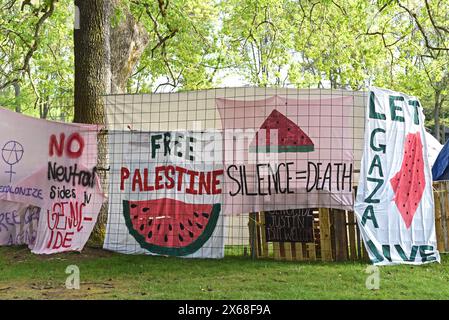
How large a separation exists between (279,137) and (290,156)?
34cm

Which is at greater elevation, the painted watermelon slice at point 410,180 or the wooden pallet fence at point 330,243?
the painted watermelon slice at point 410,180

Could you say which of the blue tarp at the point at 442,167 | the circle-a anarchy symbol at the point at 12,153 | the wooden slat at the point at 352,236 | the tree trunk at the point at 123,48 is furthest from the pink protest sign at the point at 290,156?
the tree trunk at the point at 123,48

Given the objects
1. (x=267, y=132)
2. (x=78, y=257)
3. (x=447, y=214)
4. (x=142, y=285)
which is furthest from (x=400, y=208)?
(x=78, y=257)

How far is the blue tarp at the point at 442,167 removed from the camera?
11078mm

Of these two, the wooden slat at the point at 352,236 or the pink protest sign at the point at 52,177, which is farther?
the pink protest sign at the point at 52,177

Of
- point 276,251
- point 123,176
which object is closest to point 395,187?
point 276,251

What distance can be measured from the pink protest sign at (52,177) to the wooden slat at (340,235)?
3894mm

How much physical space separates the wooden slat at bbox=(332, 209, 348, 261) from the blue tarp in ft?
12.0

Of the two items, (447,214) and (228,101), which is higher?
(228,101)

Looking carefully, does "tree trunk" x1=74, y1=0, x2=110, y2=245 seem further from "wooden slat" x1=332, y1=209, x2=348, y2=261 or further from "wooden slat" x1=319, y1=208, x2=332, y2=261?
"wooden slat" x1=332, y1=209, x2=348, y2=261

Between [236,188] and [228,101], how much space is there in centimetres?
140

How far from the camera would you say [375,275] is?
23.1 feet

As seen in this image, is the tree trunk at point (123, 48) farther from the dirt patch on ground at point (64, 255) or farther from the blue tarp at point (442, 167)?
the blue tarp at point (442, 167)

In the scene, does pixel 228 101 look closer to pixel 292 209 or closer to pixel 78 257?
pixel 292 209
